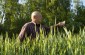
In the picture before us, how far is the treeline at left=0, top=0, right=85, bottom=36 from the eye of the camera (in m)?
32.3

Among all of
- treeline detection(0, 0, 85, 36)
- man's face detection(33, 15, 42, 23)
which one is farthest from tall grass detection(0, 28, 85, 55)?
treeline detection(0, 0, 85, 36)

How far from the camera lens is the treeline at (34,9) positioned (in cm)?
3228

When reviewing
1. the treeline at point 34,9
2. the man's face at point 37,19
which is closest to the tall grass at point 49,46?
the man's face at point 37,19

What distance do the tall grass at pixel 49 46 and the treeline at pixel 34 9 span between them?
27212 millimetres

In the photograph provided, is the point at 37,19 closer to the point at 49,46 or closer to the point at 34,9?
the point at 49,46

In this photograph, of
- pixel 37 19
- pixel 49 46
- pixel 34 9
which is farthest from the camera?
pixel 34 9

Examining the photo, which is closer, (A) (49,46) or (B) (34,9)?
(A) (49,46)

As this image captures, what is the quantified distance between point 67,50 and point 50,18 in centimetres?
2746

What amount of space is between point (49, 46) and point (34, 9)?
99.3 ft

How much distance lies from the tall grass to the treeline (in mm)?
27212

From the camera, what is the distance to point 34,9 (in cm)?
3438

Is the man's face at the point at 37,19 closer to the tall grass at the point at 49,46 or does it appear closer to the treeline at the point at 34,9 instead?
the tall grass at the point at 49,46

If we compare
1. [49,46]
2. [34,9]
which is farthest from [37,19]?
[34,9]

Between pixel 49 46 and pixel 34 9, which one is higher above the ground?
pixel 49 46
